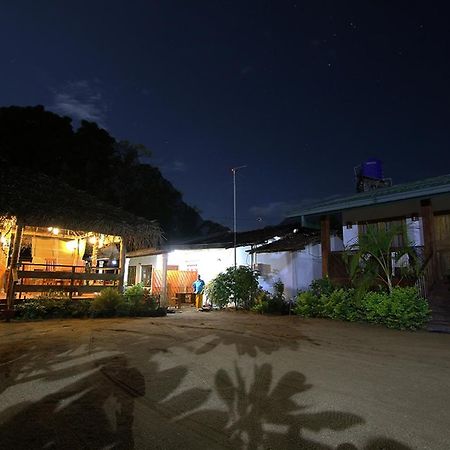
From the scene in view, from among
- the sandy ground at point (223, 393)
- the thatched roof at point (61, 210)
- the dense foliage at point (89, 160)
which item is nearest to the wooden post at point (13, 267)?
the thatched roof at point (61, 210)

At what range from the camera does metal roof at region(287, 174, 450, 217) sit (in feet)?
33.8

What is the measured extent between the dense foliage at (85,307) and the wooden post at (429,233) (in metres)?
8.80

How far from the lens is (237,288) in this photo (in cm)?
1534

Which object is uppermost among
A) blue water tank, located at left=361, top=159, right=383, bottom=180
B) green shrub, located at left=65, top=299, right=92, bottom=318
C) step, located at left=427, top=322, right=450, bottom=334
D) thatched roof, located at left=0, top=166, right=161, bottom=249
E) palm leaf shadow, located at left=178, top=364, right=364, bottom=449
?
blue water tank, located at left=361, top=159, right=383, bottom=180

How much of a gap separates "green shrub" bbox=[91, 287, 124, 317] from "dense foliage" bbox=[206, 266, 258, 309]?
4.92 metres

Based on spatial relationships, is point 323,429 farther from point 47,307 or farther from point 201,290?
point 201,290

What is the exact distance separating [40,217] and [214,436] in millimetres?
10593

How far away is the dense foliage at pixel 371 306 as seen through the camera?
28.8ft

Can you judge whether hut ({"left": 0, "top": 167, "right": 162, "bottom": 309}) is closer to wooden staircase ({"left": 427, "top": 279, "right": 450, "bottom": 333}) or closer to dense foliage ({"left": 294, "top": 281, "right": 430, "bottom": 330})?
dense foliage ({"left": 294, "top": 281, "right": 430, "bottom": 330})

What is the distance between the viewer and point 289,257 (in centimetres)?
1650

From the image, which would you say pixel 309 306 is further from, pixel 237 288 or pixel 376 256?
pixel 237 288

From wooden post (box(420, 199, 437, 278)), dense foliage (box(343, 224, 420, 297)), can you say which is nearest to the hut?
dense foliage (box(343, 224, 420, 297))

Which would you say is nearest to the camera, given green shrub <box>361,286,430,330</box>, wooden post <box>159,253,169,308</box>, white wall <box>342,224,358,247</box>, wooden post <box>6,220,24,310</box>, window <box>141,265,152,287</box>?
green shrub <box>361,286,430,330</box>

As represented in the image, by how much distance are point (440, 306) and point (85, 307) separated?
10241 mm
